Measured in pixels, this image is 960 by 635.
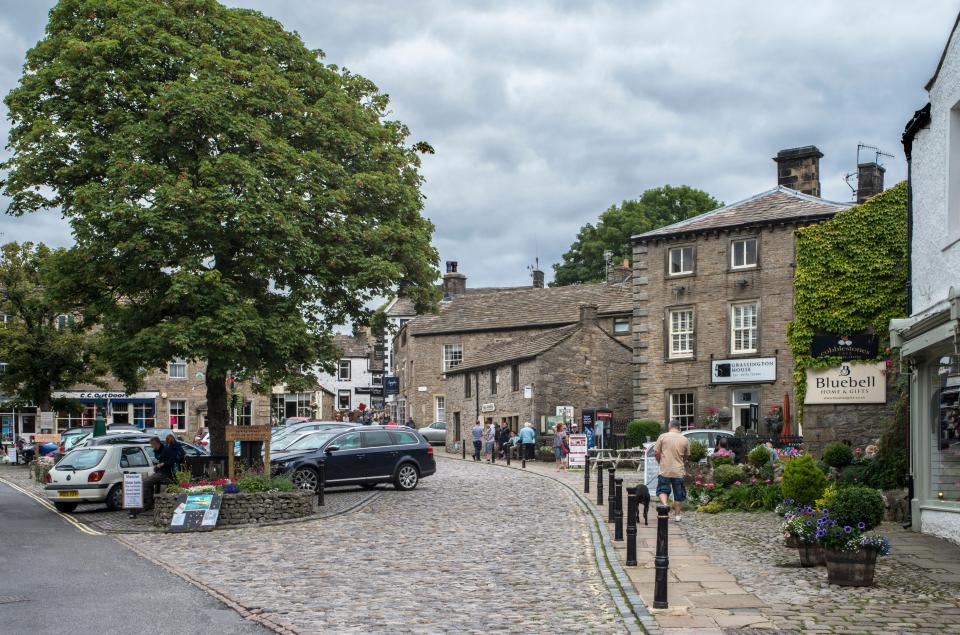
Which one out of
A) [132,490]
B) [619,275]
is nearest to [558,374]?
[619,275]

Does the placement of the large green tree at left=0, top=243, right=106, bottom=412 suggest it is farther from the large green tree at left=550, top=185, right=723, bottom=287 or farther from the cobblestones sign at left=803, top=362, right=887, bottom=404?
the large green tree at left=550, top=185, right=723, bottom=287

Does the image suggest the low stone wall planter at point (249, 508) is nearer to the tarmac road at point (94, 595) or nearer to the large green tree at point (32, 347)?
the tarmac road at point (94, 595)

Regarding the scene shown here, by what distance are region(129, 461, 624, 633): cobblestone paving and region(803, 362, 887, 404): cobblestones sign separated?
24.9 ft

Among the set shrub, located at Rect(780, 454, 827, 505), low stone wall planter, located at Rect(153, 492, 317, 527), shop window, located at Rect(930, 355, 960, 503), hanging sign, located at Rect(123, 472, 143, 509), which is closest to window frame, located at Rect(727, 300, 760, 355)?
low stone wall planter, located at Rect(153, 492, 317, 527)

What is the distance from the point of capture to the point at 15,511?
23734mm

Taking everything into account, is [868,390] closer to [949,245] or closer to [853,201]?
[949,245]

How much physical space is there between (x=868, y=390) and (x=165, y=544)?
16463 mm

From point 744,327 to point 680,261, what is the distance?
3851 millimetres

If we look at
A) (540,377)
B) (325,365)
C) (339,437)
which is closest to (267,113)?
(325,365)

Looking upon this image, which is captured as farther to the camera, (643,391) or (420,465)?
(643,391)

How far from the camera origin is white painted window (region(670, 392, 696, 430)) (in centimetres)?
4178

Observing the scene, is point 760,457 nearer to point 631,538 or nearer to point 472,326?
point 631,538

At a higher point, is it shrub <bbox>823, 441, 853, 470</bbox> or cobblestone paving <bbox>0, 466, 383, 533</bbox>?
shrub <bbox>823, 441, 853, 470</bbox>

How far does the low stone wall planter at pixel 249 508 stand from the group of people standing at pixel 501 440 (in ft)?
62.1
